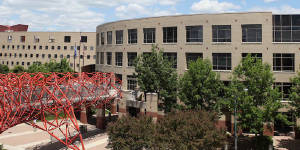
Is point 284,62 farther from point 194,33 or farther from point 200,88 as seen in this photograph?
point 200,88

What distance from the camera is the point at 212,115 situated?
2645 cm

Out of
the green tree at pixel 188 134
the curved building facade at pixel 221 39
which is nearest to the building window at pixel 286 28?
the curved building facade at pixel 221 39

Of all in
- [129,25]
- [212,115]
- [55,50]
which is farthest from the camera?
[55,50]

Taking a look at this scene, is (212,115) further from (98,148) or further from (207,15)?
(207,15)

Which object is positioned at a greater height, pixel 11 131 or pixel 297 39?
pixel 297 39

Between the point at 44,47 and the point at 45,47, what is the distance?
1.50 feet

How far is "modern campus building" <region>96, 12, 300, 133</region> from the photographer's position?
35.1 metres

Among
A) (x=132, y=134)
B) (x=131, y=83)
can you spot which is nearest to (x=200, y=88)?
(x=132, y=134)

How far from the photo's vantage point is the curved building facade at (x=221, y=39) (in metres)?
35.1

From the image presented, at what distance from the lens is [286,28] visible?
3497 cm

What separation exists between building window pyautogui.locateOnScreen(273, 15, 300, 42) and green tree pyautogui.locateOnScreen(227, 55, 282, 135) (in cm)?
1038

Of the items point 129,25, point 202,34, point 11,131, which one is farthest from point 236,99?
point 11,131

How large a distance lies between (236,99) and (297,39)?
15.5 m

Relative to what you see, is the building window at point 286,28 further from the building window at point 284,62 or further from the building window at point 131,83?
the building window at point 131,83
